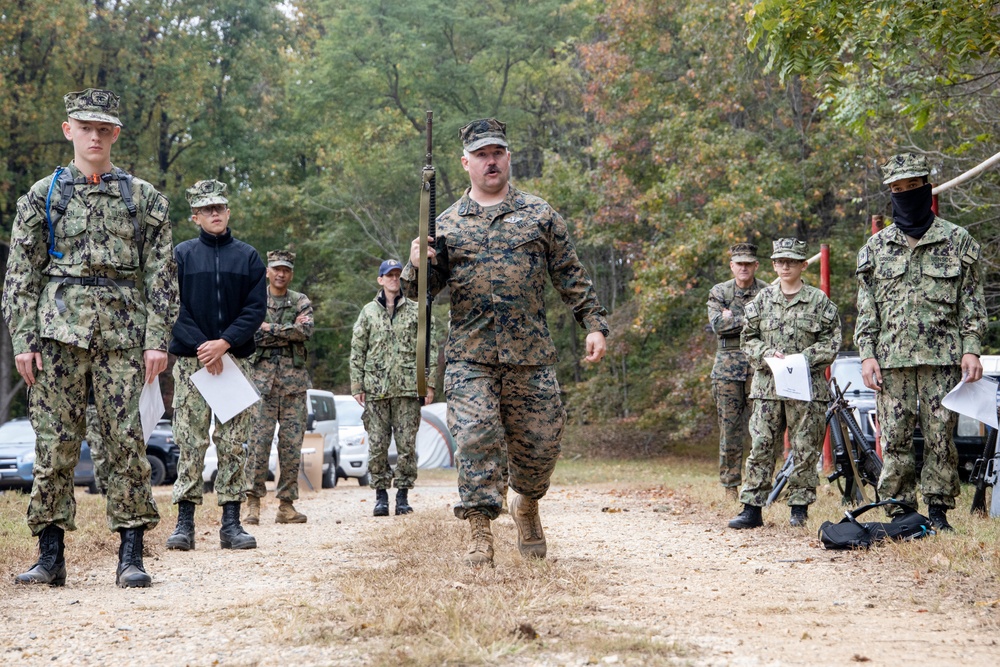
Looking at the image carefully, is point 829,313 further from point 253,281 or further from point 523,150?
point 523,150

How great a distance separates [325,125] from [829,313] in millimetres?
29573

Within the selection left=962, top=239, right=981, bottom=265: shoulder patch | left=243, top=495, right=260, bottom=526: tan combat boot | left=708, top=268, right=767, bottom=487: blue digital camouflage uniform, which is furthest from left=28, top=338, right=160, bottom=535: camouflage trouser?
left=708, top=268, right=767, bottom=487: blue digital camouflage uniform

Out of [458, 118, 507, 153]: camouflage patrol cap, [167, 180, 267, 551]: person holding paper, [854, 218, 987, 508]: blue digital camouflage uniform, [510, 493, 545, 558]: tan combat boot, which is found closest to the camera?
[458, 118, 507, 153]: camouflage patrol cap

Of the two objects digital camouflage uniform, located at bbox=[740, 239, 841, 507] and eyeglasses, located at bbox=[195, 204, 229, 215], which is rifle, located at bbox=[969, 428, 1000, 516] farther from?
eyeglasses, located at bbox=[195, 204, 229, 215]

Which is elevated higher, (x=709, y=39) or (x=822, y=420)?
(x=709, y=39)

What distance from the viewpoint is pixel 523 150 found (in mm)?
35812

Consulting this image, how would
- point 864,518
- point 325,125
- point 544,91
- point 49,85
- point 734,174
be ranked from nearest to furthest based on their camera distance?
point 864,518, point 734,174, point 49,85, point 544,91, point 325,125

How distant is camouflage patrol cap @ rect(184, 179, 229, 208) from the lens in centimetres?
869

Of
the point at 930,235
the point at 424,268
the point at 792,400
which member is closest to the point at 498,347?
the point at 424,268

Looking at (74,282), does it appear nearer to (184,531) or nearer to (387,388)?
(184,531)

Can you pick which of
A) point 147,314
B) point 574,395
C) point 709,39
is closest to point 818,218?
point 709,39

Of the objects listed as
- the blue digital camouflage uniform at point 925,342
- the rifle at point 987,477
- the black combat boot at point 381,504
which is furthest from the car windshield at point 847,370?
the blue digital camouflage uniform at point 925,342

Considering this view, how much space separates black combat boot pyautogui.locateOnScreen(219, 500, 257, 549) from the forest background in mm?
9021

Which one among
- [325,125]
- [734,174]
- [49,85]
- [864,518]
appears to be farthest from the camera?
[325,125]
